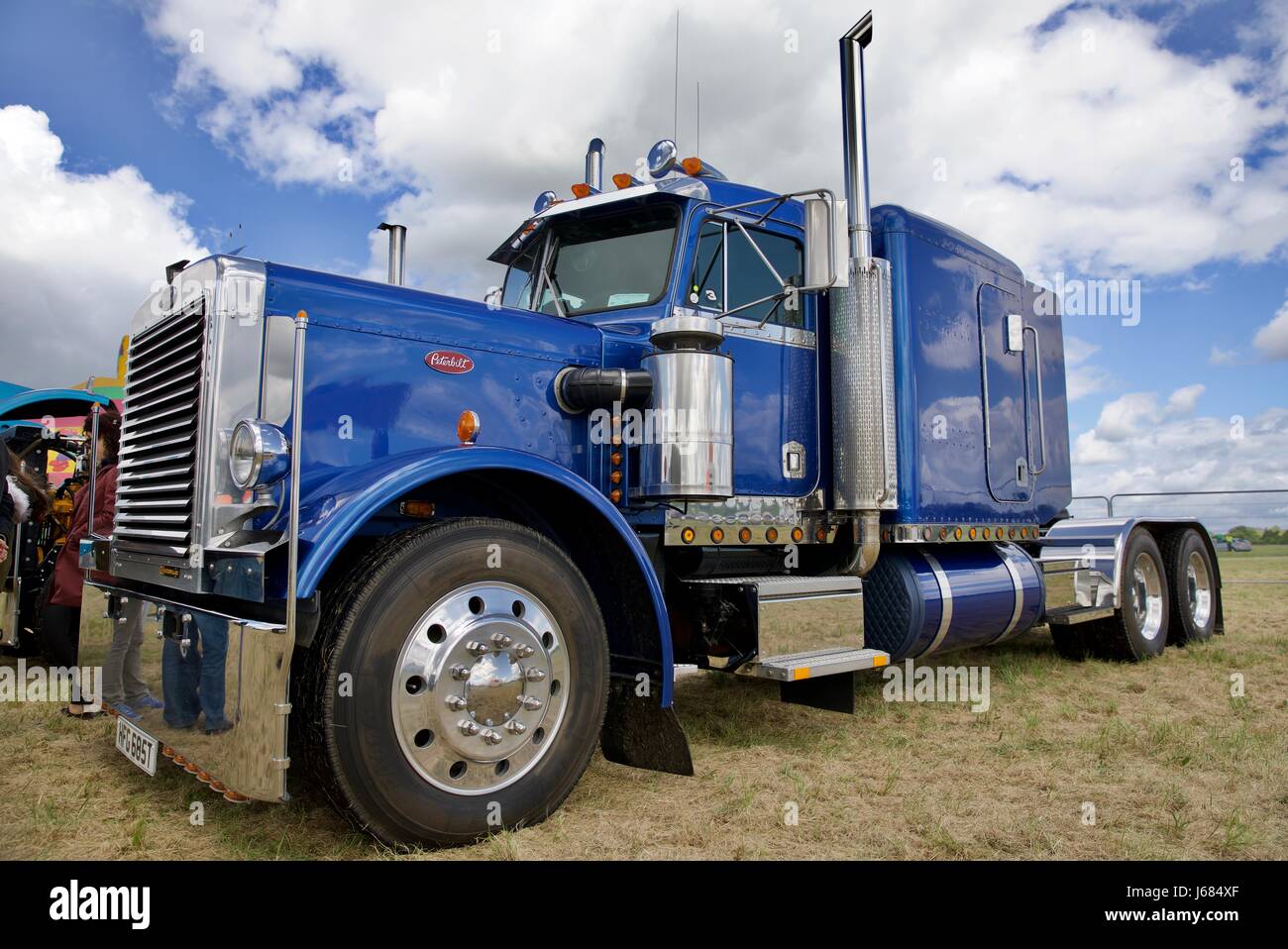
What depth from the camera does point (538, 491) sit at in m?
3.92

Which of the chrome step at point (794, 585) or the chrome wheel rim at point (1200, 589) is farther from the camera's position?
the chrome wheel rim at point (1200, 589)

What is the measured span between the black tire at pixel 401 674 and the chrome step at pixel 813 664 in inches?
42.8

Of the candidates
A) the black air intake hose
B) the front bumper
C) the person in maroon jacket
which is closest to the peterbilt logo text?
the black air intake hose

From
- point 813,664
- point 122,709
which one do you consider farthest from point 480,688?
point 813,664

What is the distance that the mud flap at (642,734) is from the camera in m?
3.87

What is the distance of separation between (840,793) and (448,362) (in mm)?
2542

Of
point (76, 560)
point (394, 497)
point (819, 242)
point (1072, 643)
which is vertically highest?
point (819, 242)

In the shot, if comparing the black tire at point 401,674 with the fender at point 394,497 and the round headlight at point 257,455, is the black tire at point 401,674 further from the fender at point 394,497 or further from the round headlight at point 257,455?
the round headlight at point 257,455

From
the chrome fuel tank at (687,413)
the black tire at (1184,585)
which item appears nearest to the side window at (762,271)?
the chrome fuel tank at (687,413)

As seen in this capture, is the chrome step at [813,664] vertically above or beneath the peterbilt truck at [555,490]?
beneath

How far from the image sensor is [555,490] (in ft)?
12.5

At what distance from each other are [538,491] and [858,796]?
6.33 feet

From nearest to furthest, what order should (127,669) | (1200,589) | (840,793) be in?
(127,669), (840,793), (1200,589)

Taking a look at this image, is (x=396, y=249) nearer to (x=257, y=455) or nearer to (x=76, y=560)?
(x=257, y=455)
